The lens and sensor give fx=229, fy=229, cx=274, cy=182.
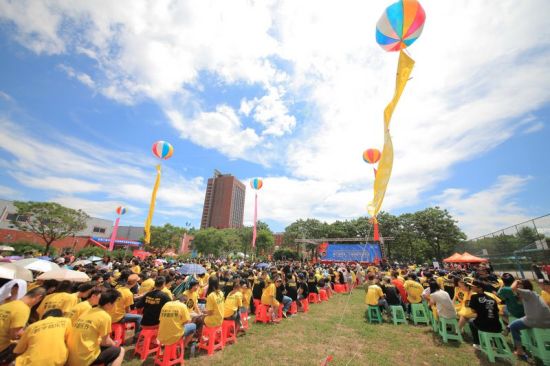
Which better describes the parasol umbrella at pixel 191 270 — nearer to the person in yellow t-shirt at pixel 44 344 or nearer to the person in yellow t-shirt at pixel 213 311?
the person in yellow t-shirt at pixel 213 311

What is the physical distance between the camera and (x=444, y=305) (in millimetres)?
5902

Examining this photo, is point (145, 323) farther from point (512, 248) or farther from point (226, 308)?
point (512, 248)

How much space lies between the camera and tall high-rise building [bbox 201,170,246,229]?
101125 mm

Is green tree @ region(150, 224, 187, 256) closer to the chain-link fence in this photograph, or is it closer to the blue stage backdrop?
the blue stage backdrop

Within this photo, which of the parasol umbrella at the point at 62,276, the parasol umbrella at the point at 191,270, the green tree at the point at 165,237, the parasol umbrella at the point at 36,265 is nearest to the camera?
the parasol umbrella at the point at 62,276

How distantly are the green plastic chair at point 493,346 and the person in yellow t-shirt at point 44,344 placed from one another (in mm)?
7332

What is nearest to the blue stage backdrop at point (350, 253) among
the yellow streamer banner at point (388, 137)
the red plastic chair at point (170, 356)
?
the yellow streamer banner at point (388, 137)

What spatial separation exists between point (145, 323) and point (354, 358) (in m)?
4.57

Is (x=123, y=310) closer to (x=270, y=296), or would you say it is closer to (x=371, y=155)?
(x=270, y=296)

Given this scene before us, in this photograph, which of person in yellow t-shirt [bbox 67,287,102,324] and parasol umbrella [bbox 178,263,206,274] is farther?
parasol umbrella [bbox 178,263,206,274]

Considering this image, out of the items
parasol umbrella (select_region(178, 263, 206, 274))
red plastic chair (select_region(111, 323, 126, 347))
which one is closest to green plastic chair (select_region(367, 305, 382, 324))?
parasol umbrella (select_region(178, 263, 206, 274))

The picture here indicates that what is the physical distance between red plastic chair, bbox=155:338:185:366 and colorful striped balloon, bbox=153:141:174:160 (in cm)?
1178

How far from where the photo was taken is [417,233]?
4034 centimetres

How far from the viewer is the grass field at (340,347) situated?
4.90 m
